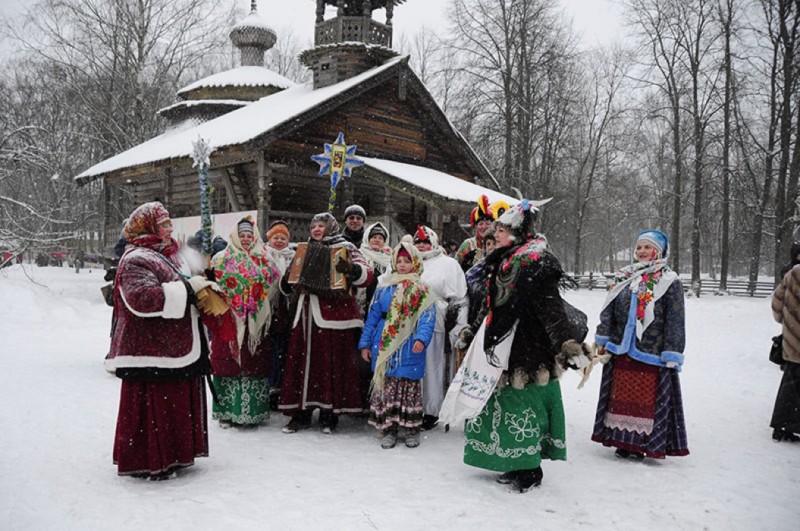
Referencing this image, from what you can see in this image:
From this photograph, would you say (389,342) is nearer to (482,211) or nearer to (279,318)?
(279,318)

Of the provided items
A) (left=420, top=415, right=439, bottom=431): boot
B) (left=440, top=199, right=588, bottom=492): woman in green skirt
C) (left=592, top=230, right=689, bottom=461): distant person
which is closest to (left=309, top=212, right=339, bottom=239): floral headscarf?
(left=440, top=199, right=588, bottom=492): woman in green skirt

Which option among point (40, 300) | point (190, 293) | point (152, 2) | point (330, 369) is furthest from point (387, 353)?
point (152, 2)

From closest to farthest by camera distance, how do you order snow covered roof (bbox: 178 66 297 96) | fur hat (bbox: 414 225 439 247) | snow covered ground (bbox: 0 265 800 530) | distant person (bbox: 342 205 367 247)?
1. snow covered ground (bbox: 0 265 800 530)
2. fur hat (bbox: 414 225 439 247)
3. distant person (bbox: 342 205 367 247)
4. snow covered roof (bbox: 178 66 297 96)

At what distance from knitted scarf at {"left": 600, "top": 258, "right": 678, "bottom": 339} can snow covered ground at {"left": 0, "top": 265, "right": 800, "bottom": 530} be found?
3.63 feet

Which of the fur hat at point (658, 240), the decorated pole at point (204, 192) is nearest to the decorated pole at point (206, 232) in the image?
the decorated pole at point (204, 192)

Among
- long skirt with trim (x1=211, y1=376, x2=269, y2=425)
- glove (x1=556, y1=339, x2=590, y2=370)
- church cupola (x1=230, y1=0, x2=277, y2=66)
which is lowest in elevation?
long skirt with trim (x1=211, y1=376, x2=269, y2=425)

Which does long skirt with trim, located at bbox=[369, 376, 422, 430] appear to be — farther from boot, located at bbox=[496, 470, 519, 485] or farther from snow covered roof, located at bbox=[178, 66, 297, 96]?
snow covered roof, located at bbox=[178, 66, 297, 96]

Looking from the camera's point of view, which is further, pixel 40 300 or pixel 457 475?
pixel 40 300

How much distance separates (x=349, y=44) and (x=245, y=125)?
4174mm

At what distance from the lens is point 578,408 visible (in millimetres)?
5984

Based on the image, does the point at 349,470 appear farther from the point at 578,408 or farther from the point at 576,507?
the point at 578,408

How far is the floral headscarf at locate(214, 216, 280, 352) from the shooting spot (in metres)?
4.65

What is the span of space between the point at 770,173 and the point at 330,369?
2119 centimetres

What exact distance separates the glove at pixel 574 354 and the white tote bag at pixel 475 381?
33 cm
